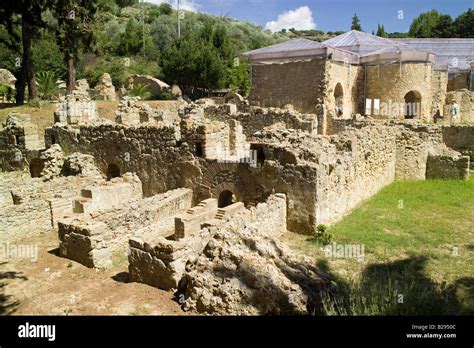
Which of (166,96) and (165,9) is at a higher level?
(165,9)

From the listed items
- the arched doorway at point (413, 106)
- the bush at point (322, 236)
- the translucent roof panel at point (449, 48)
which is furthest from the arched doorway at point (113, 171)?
the translucent roof panel at point (449, 48)

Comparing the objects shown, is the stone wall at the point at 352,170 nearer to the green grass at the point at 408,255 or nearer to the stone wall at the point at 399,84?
the green grass at the point at 408,255

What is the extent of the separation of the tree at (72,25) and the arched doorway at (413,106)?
1845cm

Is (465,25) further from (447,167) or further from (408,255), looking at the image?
(408,255)

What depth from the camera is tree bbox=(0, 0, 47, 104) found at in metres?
21.9

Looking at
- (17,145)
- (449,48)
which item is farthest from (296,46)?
(449,48)

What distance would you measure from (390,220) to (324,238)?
2.38 meters

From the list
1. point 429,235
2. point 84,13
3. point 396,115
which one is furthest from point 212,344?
point 84,13

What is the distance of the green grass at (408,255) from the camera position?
578cm

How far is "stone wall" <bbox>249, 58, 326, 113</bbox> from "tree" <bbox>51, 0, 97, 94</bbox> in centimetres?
1001

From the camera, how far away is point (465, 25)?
125 feet

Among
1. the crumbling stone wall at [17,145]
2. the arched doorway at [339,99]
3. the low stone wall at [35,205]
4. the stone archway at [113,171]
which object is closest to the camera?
the low stone wall at [35,205]

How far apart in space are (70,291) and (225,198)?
578 centimetres

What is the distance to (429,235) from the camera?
10000mm
